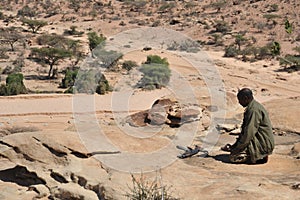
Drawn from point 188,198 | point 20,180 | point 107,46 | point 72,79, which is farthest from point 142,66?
point 188,198

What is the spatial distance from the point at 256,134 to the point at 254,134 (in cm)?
6

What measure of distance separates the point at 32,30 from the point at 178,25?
9.01 m

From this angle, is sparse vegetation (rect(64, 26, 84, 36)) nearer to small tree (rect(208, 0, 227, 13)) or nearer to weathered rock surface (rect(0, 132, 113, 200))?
small tree (rect(208, 0, 227, 13))

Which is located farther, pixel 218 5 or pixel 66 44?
pixel 218 5

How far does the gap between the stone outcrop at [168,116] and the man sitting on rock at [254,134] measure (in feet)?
8.87

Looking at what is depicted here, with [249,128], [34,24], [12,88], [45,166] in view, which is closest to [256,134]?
Answer: [249,128]

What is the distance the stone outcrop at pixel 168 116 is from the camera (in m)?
8.26

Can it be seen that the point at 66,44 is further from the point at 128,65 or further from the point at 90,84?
the point at 90,84

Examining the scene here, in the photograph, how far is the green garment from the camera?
211 inches

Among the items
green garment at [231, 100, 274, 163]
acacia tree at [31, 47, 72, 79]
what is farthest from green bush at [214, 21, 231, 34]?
green garment at [231, 100, 274, 163]

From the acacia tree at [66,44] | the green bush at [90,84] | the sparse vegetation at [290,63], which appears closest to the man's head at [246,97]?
the green bush at [90,84]

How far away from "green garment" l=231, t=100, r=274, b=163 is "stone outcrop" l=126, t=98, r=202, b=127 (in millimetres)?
2734

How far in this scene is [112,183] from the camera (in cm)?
474

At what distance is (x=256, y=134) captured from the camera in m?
5.46
